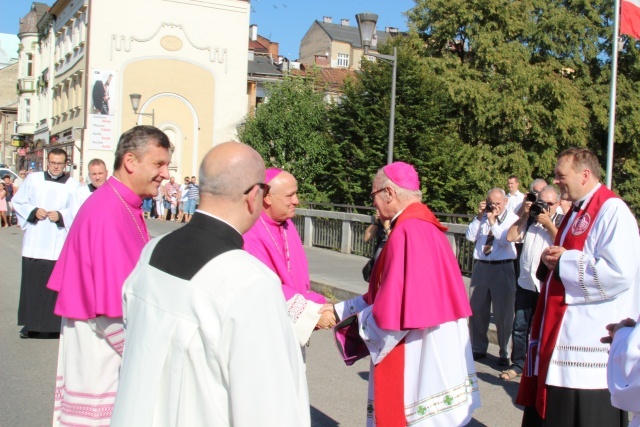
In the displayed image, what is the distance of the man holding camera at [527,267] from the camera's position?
7055 mm

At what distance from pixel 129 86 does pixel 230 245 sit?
121 ft

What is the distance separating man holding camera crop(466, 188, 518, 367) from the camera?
787cm

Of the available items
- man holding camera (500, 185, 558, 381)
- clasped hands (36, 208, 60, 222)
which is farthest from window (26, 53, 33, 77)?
man holding camera (500, 185, 558, 381)

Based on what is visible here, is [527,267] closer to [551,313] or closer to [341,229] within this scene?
[551,313]

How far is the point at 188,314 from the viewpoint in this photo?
2.14m

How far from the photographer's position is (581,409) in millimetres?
4238

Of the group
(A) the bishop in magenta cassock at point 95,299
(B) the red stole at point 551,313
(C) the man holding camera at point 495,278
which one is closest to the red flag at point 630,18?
(C) the man holding camera at point 495,278

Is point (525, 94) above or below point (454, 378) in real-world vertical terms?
above

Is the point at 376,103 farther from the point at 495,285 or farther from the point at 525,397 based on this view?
the point at 525,397

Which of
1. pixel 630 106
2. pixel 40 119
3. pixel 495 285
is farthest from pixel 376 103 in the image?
pixel 40 119

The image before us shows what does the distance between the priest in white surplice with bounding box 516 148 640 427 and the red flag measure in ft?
45.5

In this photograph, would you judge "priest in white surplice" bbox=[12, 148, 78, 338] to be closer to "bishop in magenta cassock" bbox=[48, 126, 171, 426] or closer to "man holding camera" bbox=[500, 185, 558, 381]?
"bishop in magenta cassock" bbox=[48, 126, 171, 426]

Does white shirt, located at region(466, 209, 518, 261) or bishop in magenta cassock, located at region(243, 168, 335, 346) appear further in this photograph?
white shirt, located at region(466, 209, 518, 261)

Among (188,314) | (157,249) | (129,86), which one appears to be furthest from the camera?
(129,86)
